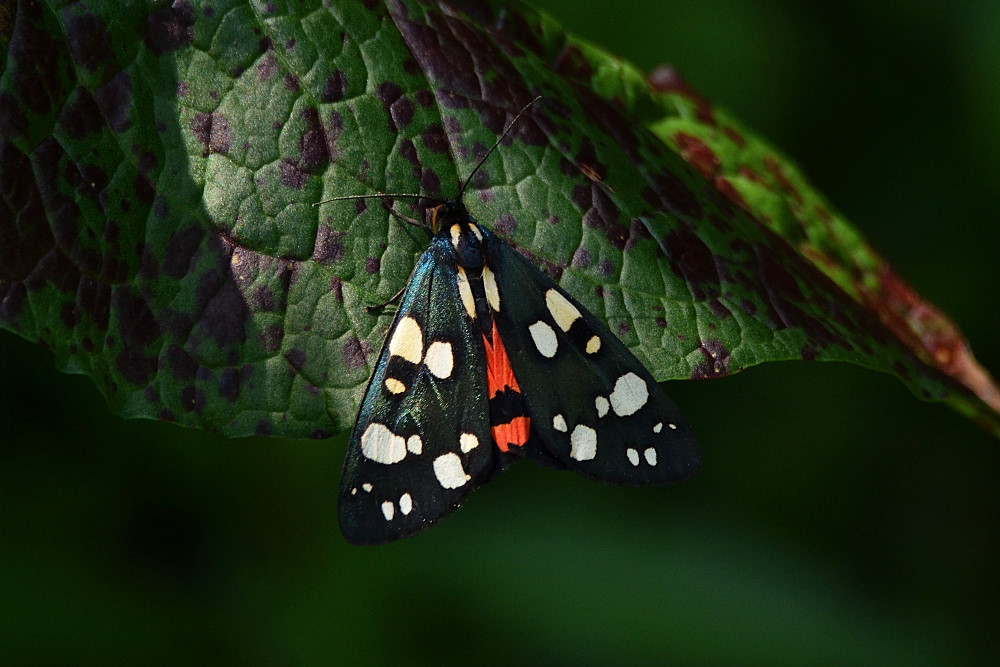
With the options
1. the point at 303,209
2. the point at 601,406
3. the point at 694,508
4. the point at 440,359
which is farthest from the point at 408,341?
the point at 694,508

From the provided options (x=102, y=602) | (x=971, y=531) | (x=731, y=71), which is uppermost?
(x=731, y=71)

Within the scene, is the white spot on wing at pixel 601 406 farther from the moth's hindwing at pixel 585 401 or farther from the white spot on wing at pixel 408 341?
the white spot on wing at pixel 408 341

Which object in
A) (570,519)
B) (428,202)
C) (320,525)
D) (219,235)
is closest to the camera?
(219,235)

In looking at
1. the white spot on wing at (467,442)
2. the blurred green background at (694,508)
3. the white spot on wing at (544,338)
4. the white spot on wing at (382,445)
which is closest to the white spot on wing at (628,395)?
the white spot on wing at (544,338)

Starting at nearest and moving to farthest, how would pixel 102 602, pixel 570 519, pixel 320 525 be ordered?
pixel 102 602
pixel 320 525
pixel 570 519

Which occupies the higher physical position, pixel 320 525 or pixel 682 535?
pixel 682 535

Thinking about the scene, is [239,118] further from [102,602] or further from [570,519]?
[570,519]

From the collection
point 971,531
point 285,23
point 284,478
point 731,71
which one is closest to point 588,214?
point 285,23

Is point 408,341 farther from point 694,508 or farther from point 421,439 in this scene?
point 694,508
